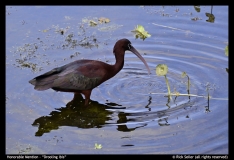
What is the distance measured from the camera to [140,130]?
24.2 feet

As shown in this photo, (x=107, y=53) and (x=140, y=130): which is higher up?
(x=107, y=53)

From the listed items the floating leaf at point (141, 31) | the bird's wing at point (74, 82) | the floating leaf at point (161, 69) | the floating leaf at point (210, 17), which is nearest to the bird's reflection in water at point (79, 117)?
the bird's wing at point (74, 82)

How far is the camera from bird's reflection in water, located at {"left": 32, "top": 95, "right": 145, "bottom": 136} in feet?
24.9

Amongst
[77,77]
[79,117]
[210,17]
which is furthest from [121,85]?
[210,17]

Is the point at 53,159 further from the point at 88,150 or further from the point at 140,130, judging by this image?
the point at 140,130

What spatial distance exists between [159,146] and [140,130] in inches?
19.6

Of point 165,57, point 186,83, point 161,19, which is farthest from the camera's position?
point 161,19

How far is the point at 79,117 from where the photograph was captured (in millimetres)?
7812

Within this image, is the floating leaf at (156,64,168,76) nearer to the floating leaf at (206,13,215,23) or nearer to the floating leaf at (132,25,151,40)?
the floating leaf at (132,25,151,40)

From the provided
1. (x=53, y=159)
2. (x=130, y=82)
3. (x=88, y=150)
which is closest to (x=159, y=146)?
(x=88, y=150)

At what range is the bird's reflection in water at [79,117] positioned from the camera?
7.58 m

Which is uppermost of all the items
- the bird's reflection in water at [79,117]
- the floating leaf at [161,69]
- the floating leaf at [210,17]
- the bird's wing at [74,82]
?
the floating leaf at [210,17]

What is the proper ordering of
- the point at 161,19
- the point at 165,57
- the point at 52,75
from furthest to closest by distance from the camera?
1. the point at 161,19
2. the point at 165,57
3. the point at 52,75

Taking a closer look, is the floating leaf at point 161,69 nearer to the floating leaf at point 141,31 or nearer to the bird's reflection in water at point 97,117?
the bird's reflection in water at point 97,117
